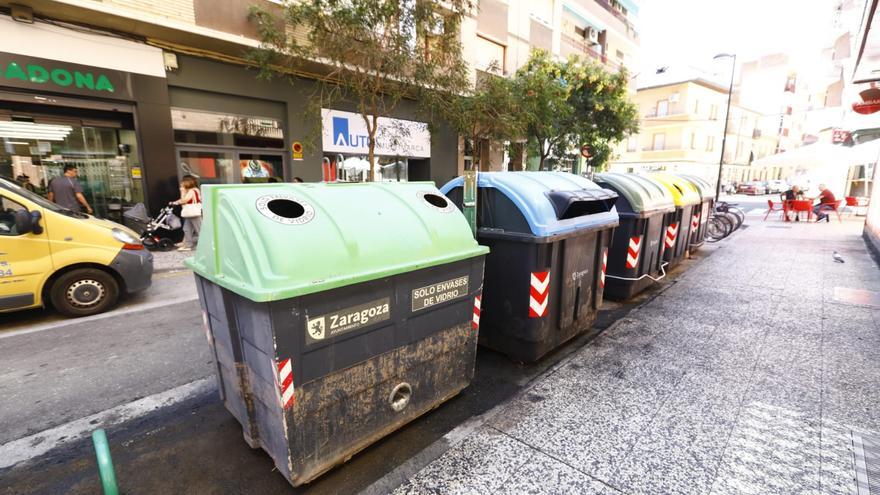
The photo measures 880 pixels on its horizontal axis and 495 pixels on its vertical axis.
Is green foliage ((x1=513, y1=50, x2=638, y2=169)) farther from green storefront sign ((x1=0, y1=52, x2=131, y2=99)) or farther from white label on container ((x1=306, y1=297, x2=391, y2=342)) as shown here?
white label on container ((x1=306, y1=297, x2=391, y2=342))

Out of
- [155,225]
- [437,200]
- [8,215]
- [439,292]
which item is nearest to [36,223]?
[8,215]

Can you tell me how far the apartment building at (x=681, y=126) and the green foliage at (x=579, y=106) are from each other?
73.8 feet

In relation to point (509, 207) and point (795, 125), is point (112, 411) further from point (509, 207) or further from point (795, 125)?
point (795, 125)

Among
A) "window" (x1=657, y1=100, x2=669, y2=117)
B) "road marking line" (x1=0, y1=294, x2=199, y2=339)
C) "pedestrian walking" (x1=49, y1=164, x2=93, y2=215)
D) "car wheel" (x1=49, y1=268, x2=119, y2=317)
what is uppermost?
"window" (x1=657, y1=100, x2=669, y2=117)

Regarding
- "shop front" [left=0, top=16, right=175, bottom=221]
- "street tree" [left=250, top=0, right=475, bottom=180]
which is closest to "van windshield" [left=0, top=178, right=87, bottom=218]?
"shop front" [left=0, top=16, right=175, bottom=221]

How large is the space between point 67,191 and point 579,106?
579 inches

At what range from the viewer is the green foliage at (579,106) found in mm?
12961

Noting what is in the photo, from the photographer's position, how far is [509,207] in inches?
140

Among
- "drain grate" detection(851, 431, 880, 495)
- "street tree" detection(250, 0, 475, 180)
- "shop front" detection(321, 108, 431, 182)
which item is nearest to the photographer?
"drain grate" detection(851, 431, 880, 495)

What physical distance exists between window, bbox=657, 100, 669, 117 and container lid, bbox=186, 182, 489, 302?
4268 cm

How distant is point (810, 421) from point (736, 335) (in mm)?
1725

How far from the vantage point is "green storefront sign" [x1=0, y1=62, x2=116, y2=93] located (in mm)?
7043

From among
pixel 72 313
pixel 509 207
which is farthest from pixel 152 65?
pixel 509 207

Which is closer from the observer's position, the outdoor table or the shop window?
the shop window
